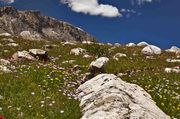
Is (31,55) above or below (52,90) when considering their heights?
below

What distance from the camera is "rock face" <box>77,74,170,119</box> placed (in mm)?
13719

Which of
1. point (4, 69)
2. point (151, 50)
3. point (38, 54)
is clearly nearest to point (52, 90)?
point (4, 69)

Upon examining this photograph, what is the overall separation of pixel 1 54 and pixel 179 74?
12107 millimetres

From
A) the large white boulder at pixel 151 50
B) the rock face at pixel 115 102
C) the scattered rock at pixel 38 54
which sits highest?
the rock face at pixel 115 102

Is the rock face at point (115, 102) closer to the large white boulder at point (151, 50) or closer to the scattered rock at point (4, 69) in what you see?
the scattered rock at point (4, 69)

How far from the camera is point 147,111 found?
1416 centimetres

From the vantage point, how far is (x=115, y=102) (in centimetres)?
1428

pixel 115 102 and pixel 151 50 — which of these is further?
pixel 151 50

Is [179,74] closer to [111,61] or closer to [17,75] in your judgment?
[111,61]

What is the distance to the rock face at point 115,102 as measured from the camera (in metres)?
13.7

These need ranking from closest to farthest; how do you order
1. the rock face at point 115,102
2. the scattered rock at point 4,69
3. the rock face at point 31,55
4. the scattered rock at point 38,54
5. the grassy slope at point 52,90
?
the rock face at point 115,102 → the grassy slope at point 52,90 → the scattered rock at point 4,69 → the rock face at point 31,55 → the scattered rock at point 38,54

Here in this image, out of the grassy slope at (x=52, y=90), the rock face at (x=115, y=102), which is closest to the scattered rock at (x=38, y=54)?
the grassy slope at (x=52, y=90)

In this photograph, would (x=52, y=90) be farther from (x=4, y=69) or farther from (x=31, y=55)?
(x=31, y=55)

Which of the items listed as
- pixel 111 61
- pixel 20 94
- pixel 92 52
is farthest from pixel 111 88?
pixel 92 52
